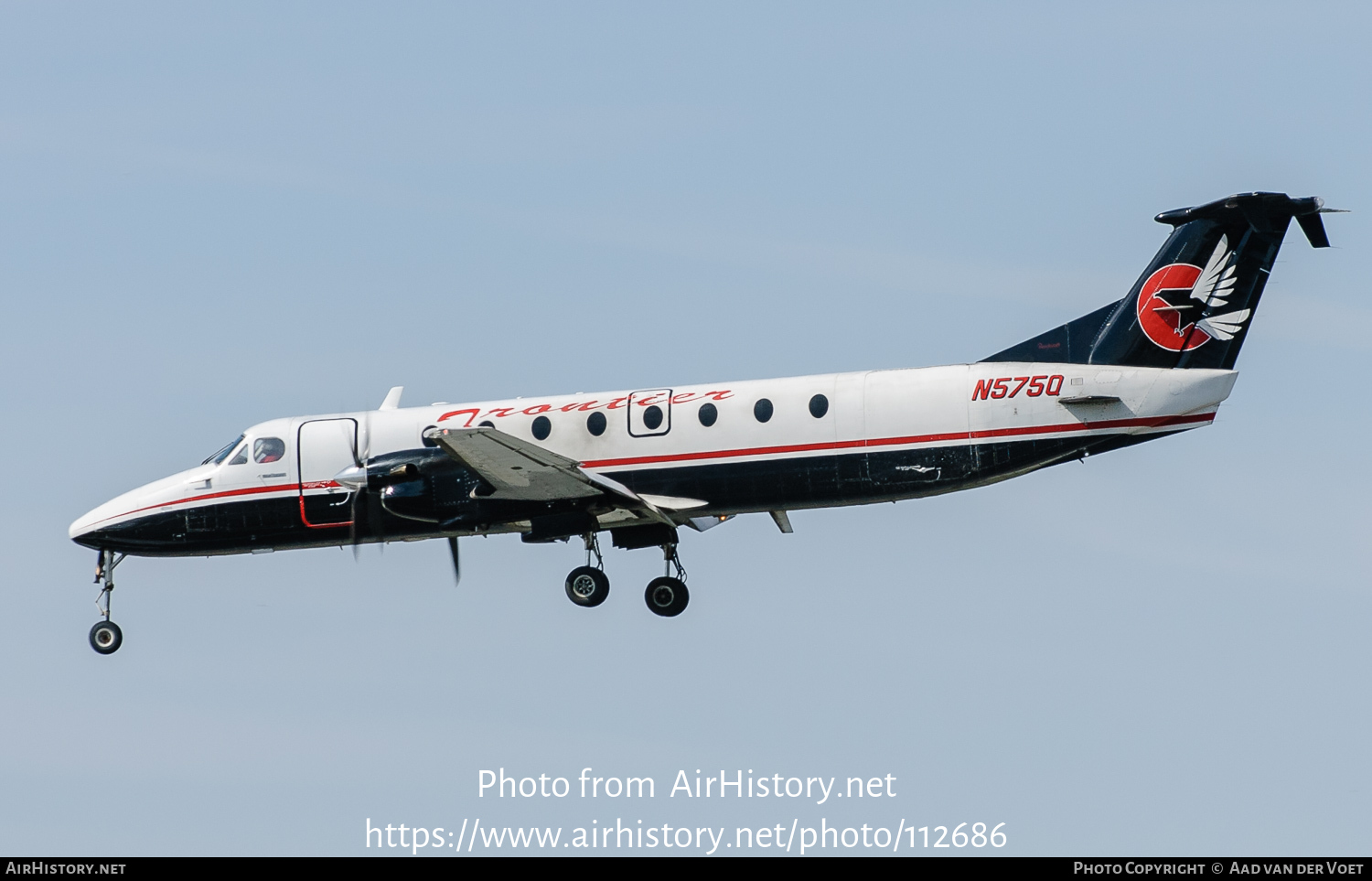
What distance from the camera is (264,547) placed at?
39.0 meters

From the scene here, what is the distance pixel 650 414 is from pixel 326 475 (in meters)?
6.66

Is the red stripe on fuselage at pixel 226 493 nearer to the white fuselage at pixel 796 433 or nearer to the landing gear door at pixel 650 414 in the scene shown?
the white fuselage at pixel 796 433

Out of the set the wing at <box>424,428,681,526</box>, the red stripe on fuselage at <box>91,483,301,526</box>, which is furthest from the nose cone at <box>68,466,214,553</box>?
the wing at <box>424,428,681,526</box>

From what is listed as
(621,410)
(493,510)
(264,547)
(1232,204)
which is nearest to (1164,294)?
(1232,204)

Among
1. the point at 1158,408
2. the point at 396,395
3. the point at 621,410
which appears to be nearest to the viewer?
the point at 1158,408

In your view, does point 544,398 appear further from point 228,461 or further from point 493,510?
point 228,461

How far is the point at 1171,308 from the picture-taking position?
3475 centimetres

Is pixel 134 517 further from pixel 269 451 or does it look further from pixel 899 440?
pixel 899 440

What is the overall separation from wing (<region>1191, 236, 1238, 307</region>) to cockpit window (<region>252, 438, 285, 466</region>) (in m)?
17.4

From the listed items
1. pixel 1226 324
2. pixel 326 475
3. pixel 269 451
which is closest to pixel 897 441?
pixel 1226 324

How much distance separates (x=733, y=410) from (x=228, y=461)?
10322mm

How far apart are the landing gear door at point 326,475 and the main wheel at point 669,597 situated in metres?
6.06

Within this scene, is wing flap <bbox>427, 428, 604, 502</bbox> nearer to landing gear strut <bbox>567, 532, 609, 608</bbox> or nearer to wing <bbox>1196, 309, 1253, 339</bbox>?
landing gear strut <bbox>567, 532, 609, 608</bbox>

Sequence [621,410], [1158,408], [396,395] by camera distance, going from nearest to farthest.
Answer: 1. [1158,408]
2. [621,410]
3. [396,395]
